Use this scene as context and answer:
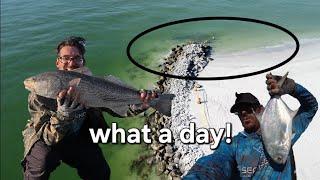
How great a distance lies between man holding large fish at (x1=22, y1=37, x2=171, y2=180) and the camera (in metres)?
6.84

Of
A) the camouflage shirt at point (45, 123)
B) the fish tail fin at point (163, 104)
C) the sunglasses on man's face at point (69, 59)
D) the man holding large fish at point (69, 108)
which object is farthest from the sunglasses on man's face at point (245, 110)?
the sunglasses on man's face at point (69, 59)

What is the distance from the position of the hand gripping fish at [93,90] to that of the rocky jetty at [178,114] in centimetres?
303

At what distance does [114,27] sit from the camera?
1942cm

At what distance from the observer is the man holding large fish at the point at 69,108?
6.84 meters

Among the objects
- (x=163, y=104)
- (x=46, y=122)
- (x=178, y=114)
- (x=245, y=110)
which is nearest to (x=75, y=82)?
(x=46, y=122)

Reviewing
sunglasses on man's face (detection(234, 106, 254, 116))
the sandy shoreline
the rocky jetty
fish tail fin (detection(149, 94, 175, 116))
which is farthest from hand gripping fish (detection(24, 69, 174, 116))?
the sandy shoreline

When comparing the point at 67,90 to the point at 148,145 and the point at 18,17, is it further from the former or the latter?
the point at 18,17

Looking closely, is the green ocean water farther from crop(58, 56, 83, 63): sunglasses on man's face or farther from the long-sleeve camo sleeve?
crop(58, 56, 83, 63): sunglasses on man's face

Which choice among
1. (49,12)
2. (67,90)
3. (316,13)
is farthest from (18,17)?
(67,90)

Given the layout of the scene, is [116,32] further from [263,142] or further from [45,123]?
[263,142]

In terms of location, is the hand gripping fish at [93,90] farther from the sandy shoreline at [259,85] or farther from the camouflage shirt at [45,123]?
the sandy shoreline at [259,85]

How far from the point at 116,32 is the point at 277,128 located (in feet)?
40.7

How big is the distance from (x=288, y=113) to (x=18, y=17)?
49.2 feet

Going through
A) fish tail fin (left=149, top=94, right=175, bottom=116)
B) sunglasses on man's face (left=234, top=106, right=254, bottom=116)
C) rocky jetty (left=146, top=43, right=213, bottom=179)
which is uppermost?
fish tail fin (left=149, top=94, right=175, bottom=116)
